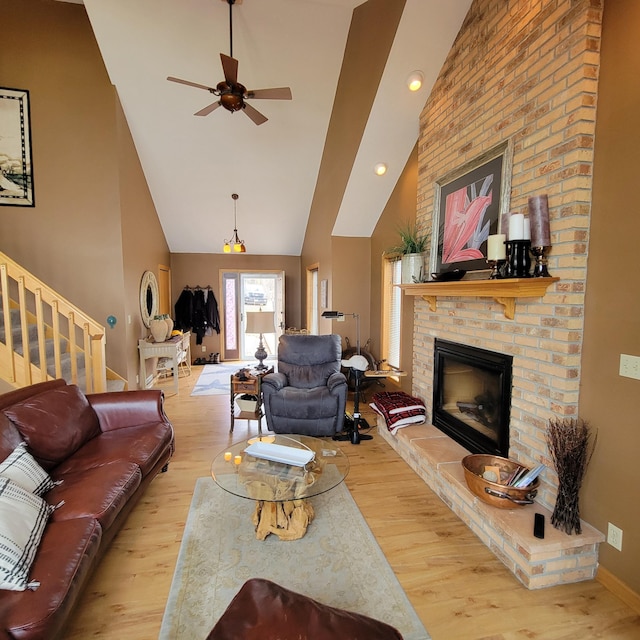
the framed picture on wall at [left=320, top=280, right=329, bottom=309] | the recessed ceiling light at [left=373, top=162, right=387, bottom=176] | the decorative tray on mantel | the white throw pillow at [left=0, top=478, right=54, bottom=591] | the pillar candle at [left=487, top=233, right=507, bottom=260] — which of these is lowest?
the decorative tray on mantel

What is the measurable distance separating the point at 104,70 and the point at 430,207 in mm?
4066

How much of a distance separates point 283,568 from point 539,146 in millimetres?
2736

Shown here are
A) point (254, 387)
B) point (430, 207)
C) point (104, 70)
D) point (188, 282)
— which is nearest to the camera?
point (430, 207)

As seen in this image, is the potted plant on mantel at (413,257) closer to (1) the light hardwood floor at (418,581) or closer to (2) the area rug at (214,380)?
(1) the light hardwood floor at (418,581)

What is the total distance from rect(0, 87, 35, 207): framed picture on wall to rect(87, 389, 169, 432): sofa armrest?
303 centimetres

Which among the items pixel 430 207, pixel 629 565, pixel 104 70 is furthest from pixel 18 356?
pixel 629 565

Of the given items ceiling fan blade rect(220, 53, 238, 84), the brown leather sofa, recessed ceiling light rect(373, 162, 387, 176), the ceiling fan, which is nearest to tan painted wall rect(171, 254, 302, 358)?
recessed ceiling light rect(373, 162, 387, 176)

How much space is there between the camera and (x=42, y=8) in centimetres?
409

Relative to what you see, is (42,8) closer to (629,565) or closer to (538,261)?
(538,261)

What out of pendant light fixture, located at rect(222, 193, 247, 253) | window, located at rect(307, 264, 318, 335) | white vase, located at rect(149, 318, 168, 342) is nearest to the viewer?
white vase, located at rect(149, 318, 168, 342)

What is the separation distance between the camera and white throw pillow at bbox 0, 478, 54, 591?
1.28m

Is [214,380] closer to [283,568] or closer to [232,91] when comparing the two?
[232,91]

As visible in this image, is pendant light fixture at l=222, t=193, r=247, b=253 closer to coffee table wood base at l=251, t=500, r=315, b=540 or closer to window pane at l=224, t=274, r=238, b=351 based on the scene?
window pane at l=224, t=274, r=238, b=351

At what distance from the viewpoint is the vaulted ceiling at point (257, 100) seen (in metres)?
3.33
